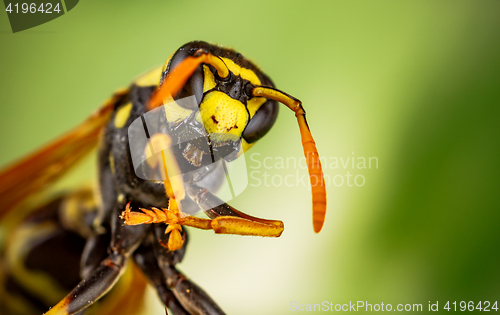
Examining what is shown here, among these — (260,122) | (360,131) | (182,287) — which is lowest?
(182,287)

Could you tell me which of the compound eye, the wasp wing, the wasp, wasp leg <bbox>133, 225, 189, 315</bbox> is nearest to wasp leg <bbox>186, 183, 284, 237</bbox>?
the wasp

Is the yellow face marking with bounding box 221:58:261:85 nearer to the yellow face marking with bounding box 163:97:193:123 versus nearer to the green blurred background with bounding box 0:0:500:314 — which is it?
the yellow face marking with bounding box 163:97:193:123

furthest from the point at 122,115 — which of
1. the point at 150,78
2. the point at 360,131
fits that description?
the point at 360,131

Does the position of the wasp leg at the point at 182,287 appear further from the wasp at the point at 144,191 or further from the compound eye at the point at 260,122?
the compound eye at the point at 260,122

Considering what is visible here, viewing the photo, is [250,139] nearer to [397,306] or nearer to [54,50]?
[397,306]

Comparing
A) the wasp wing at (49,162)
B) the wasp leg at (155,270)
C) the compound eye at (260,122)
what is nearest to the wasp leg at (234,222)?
the compound eye at (260,122)

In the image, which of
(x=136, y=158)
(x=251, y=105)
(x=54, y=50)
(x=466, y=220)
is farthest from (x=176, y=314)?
(x=54, y=50)

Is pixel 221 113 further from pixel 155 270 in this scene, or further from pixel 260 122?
pixel 155 270
